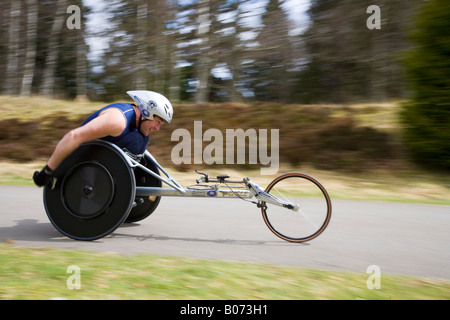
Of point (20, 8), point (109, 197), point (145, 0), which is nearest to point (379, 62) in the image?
point (145, 0)

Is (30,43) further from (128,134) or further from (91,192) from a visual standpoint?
(91,192)

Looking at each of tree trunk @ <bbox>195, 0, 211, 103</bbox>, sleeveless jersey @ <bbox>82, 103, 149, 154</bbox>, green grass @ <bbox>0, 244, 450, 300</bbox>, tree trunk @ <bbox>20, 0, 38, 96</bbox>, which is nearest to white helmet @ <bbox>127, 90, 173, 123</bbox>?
sleeveless jersey @ <bbox>82, 103, 149, 154</bbox>

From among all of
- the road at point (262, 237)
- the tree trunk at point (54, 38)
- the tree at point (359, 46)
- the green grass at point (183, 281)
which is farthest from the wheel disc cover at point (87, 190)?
the tree trunk at point (54, 38)

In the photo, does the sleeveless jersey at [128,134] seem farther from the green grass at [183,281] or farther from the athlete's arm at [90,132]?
the green grass at [183,281]

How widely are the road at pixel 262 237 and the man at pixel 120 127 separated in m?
0.89

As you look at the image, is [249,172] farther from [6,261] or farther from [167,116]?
[6,261]

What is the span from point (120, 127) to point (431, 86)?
7563 mm

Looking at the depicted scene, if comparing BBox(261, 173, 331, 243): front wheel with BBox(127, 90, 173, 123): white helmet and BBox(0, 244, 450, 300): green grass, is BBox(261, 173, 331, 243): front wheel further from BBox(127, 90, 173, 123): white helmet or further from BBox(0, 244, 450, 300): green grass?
BBox(127, 90, 173, 123): white helmet

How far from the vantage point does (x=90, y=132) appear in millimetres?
4285

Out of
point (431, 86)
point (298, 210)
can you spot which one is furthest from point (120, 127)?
point (431, 86)

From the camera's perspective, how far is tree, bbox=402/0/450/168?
9.18 meters

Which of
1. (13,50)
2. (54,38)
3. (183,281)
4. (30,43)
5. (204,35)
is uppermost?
(54,38)

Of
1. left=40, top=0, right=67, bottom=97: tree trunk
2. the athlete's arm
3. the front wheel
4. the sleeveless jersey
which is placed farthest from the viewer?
left=40, top=0, right=67, bottom=97: tree trunk
